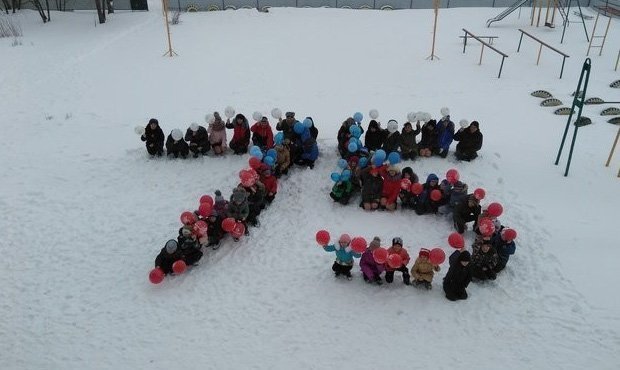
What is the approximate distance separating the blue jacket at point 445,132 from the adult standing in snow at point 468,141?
A: 131 mm

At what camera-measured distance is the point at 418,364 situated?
6.58 meters

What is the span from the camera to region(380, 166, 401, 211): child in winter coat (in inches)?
360

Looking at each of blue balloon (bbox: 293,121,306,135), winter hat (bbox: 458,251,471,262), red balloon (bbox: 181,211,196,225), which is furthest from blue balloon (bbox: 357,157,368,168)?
red balloon (bbox: 181,211,196,225)

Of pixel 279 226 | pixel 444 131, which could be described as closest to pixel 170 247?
pixel 279 226

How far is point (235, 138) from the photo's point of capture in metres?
11.0

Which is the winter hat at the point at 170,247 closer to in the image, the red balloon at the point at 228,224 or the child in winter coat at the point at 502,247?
the red balloon at the point at 228,224

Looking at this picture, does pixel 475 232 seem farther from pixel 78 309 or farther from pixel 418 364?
pixel 78 309

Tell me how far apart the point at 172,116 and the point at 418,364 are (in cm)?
885

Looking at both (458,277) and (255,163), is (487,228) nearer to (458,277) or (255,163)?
(458,277)

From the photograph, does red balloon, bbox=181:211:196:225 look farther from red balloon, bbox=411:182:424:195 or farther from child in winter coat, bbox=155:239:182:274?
red balloon, bbox=411:182:424:195

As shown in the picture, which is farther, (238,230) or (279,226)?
(279,226)

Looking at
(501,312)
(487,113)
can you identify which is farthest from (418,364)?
(487,113)

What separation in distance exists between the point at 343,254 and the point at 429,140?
407 cm

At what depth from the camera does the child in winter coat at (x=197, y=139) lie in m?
10.9
